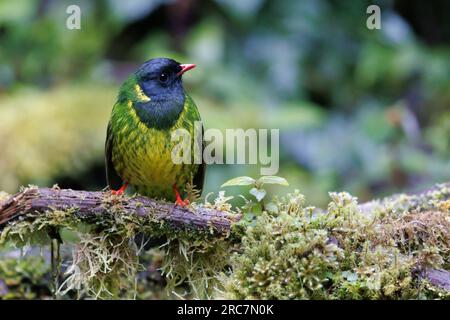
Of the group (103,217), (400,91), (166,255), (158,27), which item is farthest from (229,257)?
(400,91)

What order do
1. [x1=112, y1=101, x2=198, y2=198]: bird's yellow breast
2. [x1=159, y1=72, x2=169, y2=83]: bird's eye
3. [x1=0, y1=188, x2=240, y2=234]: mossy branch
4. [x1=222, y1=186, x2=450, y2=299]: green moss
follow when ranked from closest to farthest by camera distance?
[x1=222, y1=186, x2=450, y2=299]: green moss < [x1=0, y1=188, x2=240, y2=234]: mossy branch < [x1=112, y1=101, x2=198, y2=198]: bird's yellow breast < [x1=159, y1=72, x2=169, y2=83]: bird's eye

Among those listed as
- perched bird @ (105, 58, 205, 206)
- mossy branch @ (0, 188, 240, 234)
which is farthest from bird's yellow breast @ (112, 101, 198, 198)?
mossy branch @ (0, 188, 240, 234)

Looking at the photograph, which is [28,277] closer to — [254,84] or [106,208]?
[106,208]

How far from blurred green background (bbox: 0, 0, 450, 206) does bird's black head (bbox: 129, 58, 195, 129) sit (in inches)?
74.9

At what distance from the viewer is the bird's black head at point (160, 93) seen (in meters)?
2.90

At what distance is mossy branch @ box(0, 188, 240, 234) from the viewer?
2.28 metres

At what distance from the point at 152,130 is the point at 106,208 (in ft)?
1.88

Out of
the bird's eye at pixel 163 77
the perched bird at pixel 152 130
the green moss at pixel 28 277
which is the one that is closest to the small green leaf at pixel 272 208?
the perched bird at pixel 152 130

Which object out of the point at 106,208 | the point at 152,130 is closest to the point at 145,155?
the point at 152,130

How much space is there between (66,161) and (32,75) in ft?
4.08

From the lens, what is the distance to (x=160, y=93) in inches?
118

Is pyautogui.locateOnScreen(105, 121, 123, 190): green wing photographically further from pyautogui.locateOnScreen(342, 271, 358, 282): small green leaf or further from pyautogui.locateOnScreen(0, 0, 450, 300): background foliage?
pyautogui.locateOnScreen(0, 0, 450, 300): background foliage

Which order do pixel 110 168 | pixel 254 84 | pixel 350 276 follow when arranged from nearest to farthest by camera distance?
pixel 350 276, pixel 110 168, pixel 254 84
